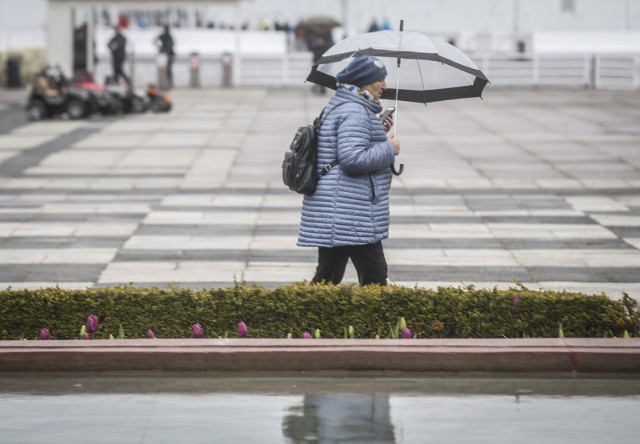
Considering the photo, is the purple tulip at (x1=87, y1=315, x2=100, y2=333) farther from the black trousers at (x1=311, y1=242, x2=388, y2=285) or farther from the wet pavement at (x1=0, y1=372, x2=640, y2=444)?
the black trousers at (x1=311, y1=242, x2=388, y2=285)

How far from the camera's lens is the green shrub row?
8.28 m

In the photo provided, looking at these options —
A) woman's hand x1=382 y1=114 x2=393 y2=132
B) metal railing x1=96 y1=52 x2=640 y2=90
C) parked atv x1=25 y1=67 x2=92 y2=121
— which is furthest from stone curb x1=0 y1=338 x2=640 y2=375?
metal railing x1=96 y1=52 x2=640 y2=90

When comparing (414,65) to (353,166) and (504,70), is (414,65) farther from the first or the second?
→ (504,70)

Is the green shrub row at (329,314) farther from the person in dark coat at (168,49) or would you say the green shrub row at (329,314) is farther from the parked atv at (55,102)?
the person in dark coat at (168,49)

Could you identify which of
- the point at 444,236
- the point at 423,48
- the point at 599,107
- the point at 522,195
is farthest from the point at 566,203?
the point at 599,107

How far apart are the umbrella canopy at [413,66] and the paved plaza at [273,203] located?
5.55 feet

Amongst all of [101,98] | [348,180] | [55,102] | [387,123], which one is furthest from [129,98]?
[348,180]

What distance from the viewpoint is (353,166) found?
8.37 meters

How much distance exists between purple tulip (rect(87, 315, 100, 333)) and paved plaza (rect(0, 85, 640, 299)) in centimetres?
103

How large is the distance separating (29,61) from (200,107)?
48.8ft

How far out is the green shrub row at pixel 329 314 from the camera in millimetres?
8281

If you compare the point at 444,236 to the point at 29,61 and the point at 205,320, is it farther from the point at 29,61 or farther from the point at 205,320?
the point at 29,61

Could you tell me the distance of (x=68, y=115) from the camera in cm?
2859

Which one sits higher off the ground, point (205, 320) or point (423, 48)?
point (423, 48)
